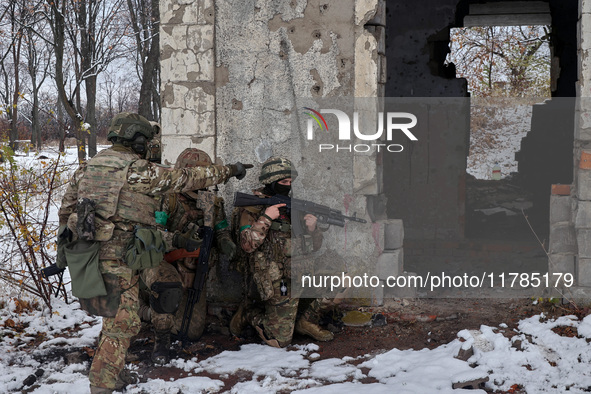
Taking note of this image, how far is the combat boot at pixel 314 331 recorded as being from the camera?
4414 millimetres

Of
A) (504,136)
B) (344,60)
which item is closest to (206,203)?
(344,60)

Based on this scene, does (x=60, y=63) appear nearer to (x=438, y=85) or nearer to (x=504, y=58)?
(x=438, y=85)

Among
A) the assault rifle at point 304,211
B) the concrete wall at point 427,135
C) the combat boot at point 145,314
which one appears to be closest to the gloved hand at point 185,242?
the assault rifle at point 304,211

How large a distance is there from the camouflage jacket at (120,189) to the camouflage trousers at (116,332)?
114 millimetres

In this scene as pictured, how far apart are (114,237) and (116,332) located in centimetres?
58

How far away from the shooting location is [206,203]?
4.26m

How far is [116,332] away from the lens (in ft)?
11.5

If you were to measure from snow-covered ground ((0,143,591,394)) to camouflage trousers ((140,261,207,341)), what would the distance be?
0.32 meters

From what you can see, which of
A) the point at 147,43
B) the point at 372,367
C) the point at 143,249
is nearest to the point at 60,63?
the point at 147,43

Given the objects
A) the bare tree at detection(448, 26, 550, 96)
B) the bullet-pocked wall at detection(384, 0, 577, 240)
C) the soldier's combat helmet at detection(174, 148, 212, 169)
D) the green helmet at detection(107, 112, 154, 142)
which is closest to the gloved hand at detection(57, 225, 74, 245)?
the green helmet at detection(107, 112, 154, 142)

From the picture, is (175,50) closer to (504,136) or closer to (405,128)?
(405,128)

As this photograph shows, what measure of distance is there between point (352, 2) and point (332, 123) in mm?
972

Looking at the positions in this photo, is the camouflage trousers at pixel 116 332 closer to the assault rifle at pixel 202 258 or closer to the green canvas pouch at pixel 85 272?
the green canvas pouch at pixel 85 272

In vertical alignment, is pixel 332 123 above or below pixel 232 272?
above
